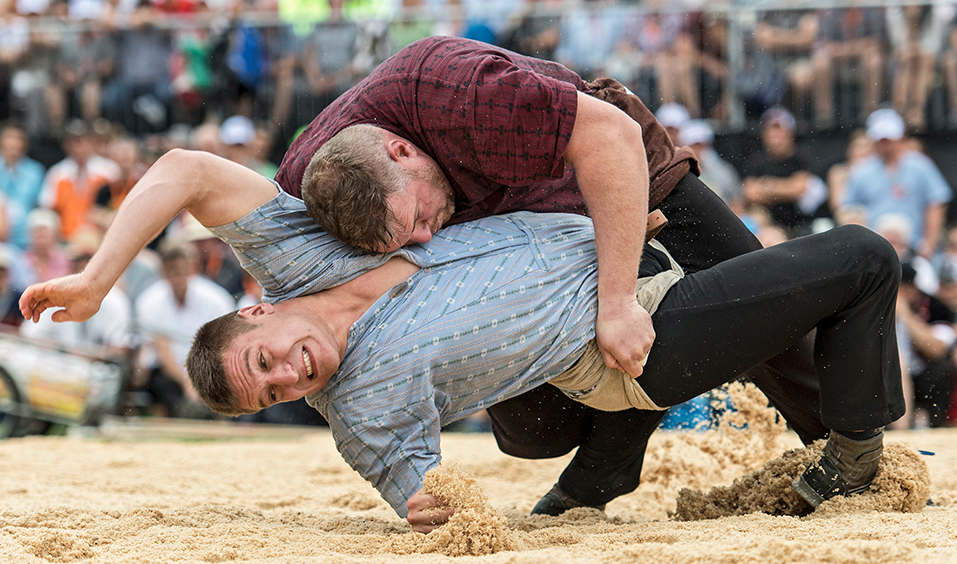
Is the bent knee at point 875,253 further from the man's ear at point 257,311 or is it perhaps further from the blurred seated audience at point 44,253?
the blurred seated audience at point 44,253

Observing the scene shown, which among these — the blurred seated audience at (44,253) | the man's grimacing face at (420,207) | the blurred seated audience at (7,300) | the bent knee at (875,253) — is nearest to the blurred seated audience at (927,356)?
the bent knee at (875,253)

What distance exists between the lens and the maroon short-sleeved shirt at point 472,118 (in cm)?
232

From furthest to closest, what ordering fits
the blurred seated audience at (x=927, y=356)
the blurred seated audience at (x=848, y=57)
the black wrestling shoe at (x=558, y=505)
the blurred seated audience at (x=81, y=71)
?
the blurred seated audience at (x=81, y=71), the blurred seated audience at (x=848, y=57), the blurred seated audience at (x=927, y=356), the black wrestling shoe at (x=558, y=505)

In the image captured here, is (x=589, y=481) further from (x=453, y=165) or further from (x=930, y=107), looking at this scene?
(x=930, y=107)

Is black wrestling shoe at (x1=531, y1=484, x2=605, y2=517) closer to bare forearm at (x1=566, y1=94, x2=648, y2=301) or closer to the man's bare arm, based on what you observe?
the man's bare arm

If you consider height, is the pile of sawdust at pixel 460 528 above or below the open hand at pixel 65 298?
below

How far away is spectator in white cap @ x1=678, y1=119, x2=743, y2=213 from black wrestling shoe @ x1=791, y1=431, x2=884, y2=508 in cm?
406

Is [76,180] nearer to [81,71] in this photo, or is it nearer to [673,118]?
[81,71]

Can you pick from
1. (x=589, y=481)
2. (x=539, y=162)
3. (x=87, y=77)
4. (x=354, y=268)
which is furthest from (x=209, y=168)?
(x=87, y=77)

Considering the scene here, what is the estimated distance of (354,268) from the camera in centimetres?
259

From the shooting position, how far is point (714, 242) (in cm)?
284

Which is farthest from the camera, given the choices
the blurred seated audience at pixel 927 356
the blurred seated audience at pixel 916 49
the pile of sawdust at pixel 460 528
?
the blurred seated audience at pixel 916 49

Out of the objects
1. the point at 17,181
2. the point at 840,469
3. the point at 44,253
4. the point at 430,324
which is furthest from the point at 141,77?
the point at 840,469

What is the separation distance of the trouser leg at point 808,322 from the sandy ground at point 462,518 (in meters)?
0.35
